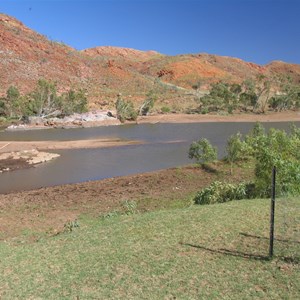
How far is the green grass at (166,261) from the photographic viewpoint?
7.40 metres

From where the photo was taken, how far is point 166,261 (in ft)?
28.0

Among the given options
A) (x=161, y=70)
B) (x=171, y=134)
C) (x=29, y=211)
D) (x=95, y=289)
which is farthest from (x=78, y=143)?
(x=161, y=70)

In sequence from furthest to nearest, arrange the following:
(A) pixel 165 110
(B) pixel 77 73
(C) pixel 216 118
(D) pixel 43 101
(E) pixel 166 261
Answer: (B) pixel 77 73
(A) pixel 165 110
(C) pixel 216 118
(D) pixel 43 101
(E) pixel 166 261

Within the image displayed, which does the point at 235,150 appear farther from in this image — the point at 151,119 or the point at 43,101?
the point at 43,101

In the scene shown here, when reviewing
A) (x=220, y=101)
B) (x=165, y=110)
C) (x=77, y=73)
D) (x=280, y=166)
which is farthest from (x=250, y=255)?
(x=77, y=73)

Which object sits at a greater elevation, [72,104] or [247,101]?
[247,101]

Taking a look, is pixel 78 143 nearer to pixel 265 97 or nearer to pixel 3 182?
pixel 3 182

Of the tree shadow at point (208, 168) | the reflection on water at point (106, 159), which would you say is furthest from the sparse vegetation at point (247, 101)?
the tree shadow at point (208, 168)

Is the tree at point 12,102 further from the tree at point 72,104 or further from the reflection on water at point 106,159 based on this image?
the reflection on water at point 106,159

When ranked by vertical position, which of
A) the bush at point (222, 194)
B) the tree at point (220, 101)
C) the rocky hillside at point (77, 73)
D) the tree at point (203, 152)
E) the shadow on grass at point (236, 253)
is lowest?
the bush at point (222, 194)

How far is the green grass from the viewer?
24.3ft

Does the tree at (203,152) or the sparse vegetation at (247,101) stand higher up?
the sparse vegetation at (247,101)

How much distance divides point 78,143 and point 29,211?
24.7 meters

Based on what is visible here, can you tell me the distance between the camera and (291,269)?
7816 mm
